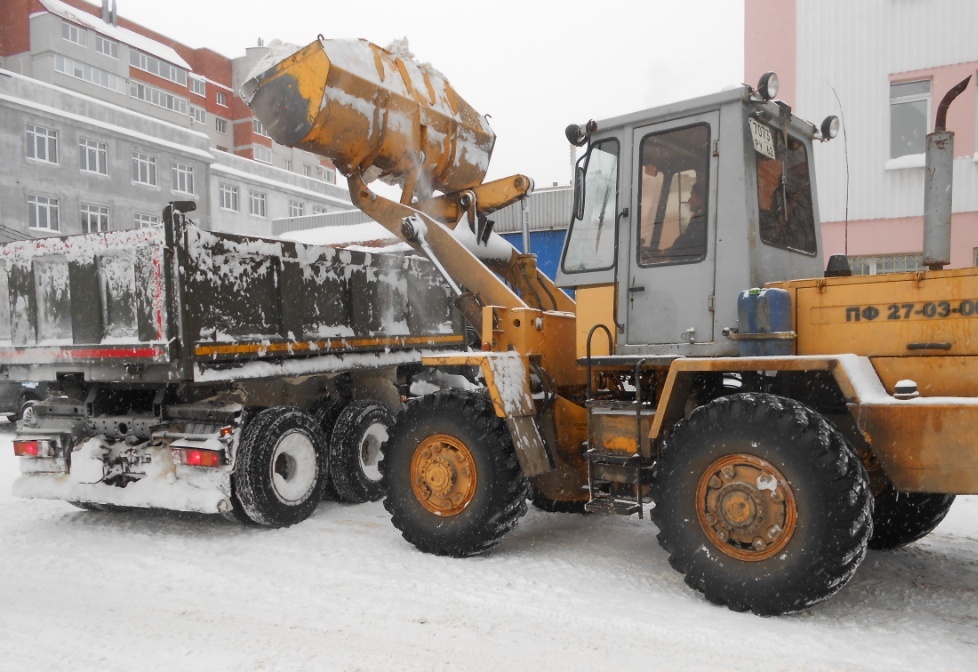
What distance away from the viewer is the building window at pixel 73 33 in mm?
37406

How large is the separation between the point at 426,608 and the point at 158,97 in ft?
158

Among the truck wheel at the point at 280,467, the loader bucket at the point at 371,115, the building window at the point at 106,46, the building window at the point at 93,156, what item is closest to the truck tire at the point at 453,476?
the truck wheel at the point at 280,467

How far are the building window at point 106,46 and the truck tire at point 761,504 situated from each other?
1725 inches

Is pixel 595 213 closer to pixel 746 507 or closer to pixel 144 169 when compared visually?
pixel 746 507

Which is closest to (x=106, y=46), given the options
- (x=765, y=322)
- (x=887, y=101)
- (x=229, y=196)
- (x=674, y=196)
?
(x=229, y=196)

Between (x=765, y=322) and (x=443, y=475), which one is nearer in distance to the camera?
(x=765, y=322)

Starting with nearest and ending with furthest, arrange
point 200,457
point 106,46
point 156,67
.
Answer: point 200,457
point 106,46
point 156,67

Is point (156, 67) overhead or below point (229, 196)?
overhead

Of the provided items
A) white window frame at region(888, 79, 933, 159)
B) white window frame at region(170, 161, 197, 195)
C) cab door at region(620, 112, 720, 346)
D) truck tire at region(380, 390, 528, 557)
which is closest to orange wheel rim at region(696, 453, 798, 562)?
cab door at region(620, 112, 720, 346)

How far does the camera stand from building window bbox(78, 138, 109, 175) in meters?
30.0

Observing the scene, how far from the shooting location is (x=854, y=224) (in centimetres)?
1166

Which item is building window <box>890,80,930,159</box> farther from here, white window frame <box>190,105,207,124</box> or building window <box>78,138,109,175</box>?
white window frame <box>190,105,207,124</box>

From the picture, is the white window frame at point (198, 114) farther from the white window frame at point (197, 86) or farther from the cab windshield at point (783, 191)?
the cab windshield at point (783, 191)

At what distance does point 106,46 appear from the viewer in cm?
4066
